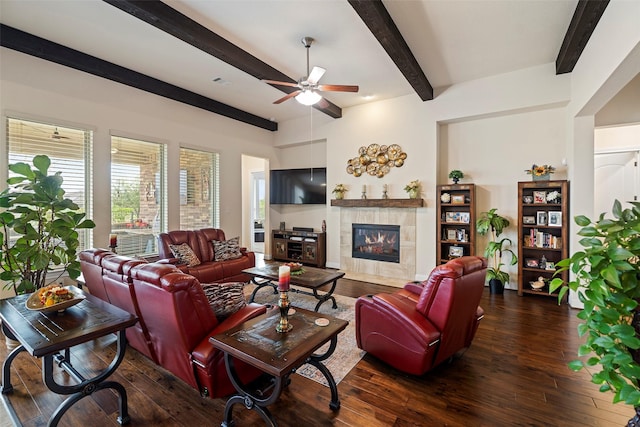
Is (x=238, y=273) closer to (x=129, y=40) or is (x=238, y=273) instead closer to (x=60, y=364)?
(x=60, y=364)

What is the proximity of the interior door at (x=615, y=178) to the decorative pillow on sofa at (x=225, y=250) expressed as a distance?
598cm

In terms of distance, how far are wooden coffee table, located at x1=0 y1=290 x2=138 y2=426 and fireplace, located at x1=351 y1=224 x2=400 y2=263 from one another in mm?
4569

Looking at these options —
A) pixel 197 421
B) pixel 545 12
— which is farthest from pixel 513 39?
pixel 197 421

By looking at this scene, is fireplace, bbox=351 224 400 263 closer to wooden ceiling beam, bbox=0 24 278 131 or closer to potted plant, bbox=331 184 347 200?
potted plant, bbox=331 184 347 200

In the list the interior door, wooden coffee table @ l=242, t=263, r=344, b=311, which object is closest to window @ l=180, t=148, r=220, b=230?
wooden coffee table @ l=242, t=263, r=344, b=311

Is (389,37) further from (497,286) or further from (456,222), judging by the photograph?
(497,286)

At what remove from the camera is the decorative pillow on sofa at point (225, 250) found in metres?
4.85

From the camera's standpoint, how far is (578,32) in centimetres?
319

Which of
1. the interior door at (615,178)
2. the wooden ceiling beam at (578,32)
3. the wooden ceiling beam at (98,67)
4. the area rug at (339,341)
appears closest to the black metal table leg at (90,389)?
the area rug at (339,341)

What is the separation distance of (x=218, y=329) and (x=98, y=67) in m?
4.36

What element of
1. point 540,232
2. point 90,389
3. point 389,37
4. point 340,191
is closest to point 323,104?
point 340,191

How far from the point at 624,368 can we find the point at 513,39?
4049mm

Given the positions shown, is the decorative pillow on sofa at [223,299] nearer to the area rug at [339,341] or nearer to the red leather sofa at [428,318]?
the area rug at [339,341]

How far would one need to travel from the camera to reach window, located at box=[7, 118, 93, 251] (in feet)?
11.9
